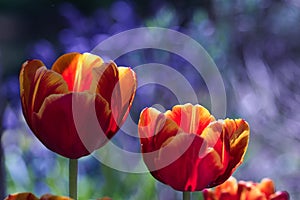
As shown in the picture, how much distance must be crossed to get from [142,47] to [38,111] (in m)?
0.71

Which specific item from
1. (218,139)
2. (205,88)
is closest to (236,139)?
(218,139)

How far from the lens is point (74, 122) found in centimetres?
48

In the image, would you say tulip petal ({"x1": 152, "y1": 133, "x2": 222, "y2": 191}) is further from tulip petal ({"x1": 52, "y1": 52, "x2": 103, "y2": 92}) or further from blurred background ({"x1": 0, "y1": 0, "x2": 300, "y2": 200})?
blurred background ({"x1": 0, "y1": 0, "x2": 300, "y2": 200})

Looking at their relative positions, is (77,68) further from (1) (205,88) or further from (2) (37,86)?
(1) (205,88)

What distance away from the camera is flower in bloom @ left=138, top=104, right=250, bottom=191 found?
0.48 metres

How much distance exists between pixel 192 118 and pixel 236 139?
3cm

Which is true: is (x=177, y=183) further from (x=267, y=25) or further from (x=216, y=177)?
(x=267, y=25)

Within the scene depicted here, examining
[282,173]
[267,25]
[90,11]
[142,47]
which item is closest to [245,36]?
[267,25]

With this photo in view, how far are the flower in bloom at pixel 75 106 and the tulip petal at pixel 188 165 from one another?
35 millimetres

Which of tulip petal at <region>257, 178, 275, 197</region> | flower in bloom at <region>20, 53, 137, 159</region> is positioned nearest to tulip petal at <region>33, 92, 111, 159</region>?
flower in bloom at <region>20, 53, 137, 159</region>

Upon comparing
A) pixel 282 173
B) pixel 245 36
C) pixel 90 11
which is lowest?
pixel 282 173

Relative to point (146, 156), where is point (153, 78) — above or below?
above

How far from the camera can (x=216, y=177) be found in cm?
49

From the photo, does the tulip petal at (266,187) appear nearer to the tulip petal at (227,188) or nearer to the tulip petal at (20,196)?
the tulip petal at (227,188)
